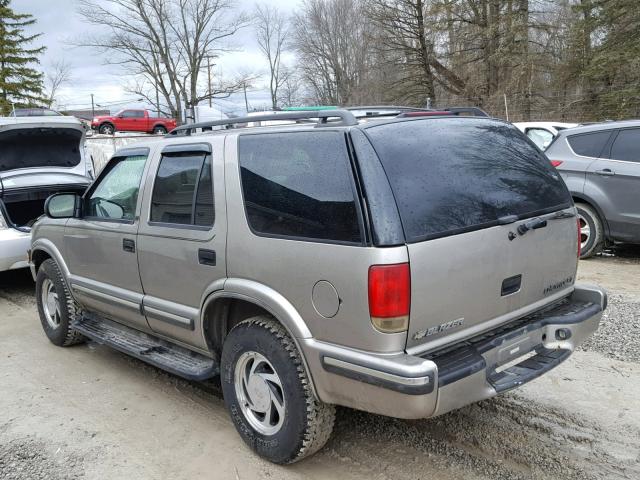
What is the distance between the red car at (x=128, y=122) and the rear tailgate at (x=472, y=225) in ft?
107

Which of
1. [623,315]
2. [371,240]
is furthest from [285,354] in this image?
[623,315]

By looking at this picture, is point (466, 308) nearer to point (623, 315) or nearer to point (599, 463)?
point (599, 463)

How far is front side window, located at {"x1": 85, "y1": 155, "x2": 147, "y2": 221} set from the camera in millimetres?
4150

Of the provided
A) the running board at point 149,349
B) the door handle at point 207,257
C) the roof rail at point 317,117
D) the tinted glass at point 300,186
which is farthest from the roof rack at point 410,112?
A: the running board at point 149,349

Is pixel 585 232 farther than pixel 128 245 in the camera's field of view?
Yes

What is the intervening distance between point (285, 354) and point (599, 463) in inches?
71.0

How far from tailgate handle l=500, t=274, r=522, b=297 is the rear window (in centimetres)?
33

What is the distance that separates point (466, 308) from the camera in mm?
2805

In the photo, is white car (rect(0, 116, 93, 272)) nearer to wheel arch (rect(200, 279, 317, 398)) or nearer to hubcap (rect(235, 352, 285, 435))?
wheel arch (rect(200, 279, 317, 398))

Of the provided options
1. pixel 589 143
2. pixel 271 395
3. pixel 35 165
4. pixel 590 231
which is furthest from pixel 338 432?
pixel 35 165

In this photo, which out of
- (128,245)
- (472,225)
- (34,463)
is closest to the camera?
(472,225)

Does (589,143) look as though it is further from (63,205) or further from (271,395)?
(63,205)

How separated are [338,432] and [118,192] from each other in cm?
242

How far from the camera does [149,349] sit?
405cm
